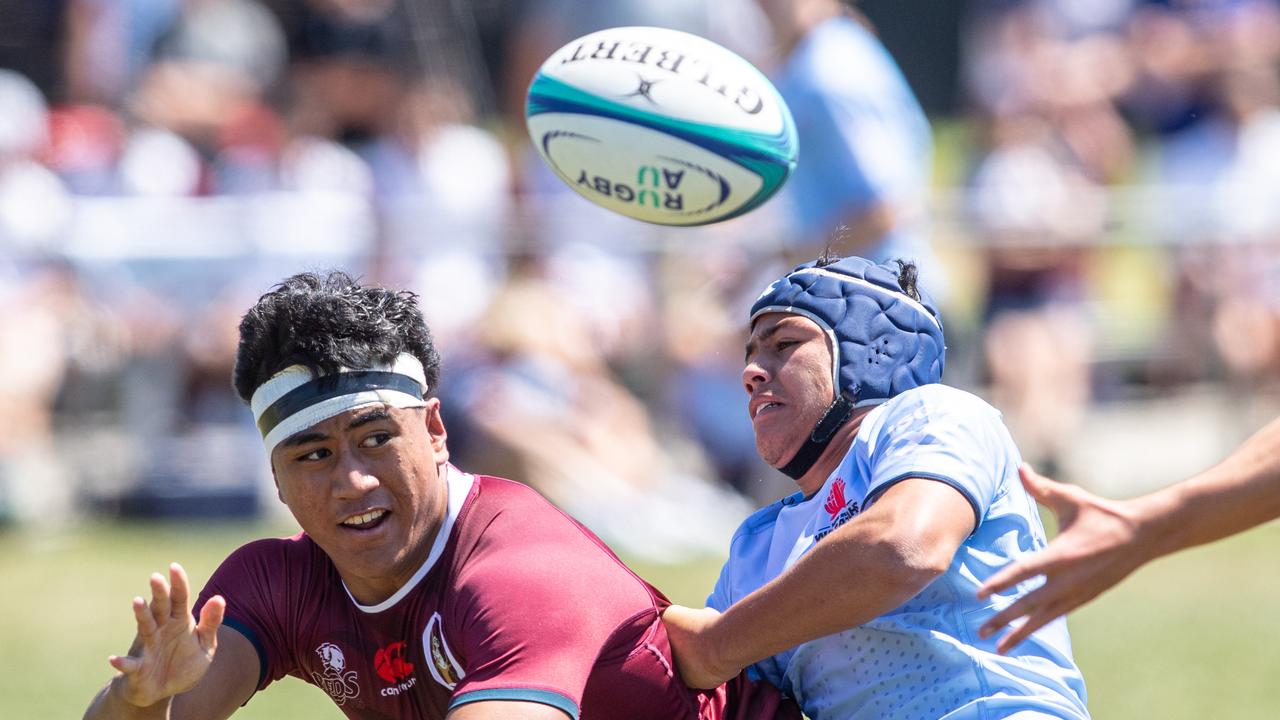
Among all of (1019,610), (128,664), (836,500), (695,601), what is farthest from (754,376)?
(695,601)

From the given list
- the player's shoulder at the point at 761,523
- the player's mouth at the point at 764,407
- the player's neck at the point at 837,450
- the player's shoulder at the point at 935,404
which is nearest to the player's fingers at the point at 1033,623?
the player's shoulder at the point at 935,404

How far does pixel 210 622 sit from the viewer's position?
3.61 m

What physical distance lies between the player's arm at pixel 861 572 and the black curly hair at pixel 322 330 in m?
1.01

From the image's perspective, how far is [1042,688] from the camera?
3777 mm

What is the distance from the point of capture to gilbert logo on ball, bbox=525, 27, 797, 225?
5.22 metres

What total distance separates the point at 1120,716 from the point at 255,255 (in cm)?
665

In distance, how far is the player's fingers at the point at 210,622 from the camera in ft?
11.7

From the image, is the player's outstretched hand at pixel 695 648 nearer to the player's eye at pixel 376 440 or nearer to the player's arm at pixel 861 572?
the player's arm at pixel 861 572

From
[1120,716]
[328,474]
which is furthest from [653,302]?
[328,474]

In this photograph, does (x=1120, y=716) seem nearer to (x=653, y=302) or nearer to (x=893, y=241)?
(x=893, y=241)

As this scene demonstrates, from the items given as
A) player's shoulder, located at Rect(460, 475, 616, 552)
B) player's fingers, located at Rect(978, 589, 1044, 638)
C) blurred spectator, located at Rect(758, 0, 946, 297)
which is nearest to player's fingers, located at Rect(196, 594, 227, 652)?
player's shoulder, located at Rect(460, 475, 616, 552)

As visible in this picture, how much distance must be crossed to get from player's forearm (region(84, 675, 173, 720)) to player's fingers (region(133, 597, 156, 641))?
22cm

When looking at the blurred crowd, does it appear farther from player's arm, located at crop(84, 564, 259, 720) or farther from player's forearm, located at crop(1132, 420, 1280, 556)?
player's forearm, located at crop(1132, 420, 1280, 556)

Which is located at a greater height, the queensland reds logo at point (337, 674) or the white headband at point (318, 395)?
the white headband at point (318, 395)
